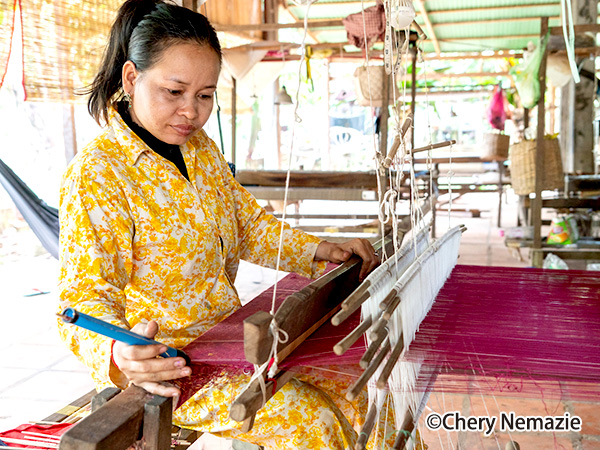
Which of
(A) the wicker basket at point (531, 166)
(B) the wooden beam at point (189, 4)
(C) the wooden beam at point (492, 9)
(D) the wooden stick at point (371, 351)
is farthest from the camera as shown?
(C) the wooden beam at point (492, 9)

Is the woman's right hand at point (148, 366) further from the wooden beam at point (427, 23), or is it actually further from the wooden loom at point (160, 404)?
the wooden beam at point (427, 23)

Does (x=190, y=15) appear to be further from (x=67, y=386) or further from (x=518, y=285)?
(x=67, y=386)

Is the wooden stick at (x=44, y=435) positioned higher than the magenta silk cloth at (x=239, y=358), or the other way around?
the magenta silk cloth at (x=239, y=358)

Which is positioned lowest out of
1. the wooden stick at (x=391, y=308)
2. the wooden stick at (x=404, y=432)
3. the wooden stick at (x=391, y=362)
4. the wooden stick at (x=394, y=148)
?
the wooden stick at (x=404, y=432)

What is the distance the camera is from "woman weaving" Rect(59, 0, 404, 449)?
1173mm

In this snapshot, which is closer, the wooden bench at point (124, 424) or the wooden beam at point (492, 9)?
the wooden bench at point (124, 424)

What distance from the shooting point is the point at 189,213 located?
1399mm

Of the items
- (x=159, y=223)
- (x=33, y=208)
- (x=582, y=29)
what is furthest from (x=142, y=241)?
(x=582, y=29)

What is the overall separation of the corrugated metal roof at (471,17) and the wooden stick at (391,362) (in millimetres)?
6886

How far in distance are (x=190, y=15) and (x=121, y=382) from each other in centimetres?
84

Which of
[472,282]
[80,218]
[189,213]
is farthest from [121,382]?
[472,282]

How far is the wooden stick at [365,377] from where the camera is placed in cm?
86

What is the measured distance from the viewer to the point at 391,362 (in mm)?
1010

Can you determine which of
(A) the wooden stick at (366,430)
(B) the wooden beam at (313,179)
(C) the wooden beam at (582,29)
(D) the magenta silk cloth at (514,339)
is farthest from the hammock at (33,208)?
(C) the wooden beam at (582,29)
